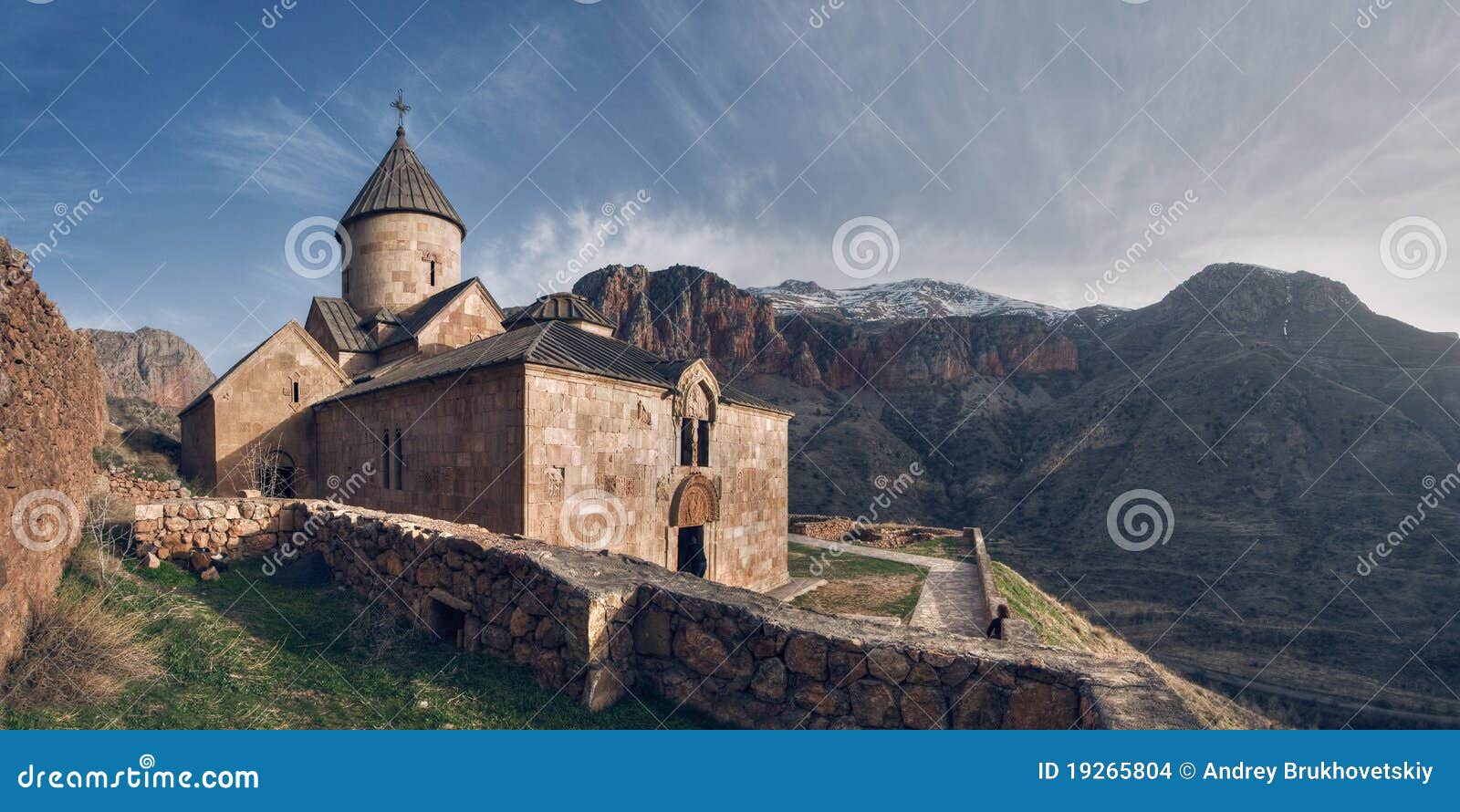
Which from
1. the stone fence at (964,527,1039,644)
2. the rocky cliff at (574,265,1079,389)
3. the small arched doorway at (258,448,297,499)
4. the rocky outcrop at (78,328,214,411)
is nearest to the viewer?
the stone fence at (964,527,1039,644)

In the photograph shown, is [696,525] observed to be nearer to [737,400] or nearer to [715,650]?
[737,400]

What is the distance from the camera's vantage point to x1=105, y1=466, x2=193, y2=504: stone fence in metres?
12.1

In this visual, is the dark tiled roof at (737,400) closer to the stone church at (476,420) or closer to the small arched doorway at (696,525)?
the stone church at (476,420)

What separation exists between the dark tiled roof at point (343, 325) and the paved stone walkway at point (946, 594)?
14554 mm

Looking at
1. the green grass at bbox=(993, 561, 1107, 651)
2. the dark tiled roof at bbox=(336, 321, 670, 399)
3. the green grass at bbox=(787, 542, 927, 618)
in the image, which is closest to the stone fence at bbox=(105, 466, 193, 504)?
the dark tiled roof at bbox=(336, 321, 670, 399)

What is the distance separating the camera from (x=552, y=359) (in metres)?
8.88

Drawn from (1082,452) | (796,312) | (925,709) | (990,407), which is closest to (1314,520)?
(1082,452)

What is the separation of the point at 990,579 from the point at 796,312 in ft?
190

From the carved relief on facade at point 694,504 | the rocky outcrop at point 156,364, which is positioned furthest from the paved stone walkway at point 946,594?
the rocky outcrop at point 156,364

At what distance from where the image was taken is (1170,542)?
31.3m

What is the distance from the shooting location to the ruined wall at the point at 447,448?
860cm

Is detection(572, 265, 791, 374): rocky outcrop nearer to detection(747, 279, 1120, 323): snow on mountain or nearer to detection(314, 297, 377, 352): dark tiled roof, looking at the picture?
detection(747, 279, 1120, 323): snow on mountain

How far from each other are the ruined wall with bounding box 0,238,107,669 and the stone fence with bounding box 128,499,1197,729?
7.23 ft

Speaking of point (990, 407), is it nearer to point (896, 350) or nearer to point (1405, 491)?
point (896, 350)
